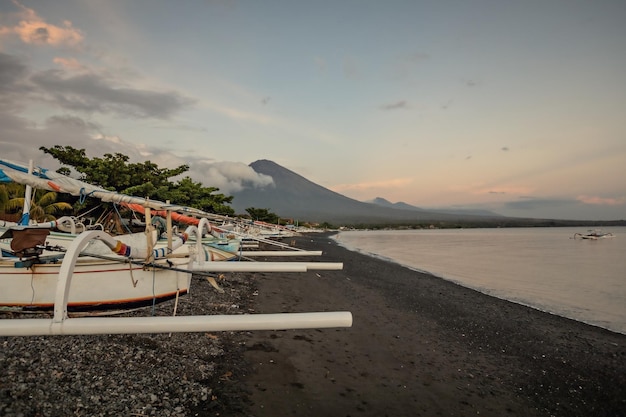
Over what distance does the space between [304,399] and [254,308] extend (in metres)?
5.55

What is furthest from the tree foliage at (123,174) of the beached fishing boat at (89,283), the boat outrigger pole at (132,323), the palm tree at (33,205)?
the boat outrigger pole at (132,323)

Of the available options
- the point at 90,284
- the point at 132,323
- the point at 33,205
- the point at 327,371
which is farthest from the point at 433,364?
the point at 33,205

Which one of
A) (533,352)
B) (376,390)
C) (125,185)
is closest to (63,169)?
(125,185)

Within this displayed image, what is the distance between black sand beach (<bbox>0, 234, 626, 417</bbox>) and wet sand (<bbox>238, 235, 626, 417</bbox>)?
0.10 ft

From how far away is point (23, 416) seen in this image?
167 inches

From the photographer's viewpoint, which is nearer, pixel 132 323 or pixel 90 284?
pixel 132 323

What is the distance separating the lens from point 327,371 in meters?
6.70

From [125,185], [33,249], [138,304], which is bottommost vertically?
[138,304]

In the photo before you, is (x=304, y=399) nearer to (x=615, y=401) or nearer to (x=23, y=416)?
(x=23, y=416)

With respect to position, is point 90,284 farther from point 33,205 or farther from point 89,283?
point 33,205

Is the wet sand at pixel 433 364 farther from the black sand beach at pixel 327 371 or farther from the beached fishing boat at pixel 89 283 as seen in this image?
the beached fishing boat at pixel 89 283

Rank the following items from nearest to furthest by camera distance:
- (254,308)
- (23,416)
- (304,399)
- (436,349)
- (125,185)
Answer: (23,416) < (304,399) < (436,349) < (254,308) < (125,185)

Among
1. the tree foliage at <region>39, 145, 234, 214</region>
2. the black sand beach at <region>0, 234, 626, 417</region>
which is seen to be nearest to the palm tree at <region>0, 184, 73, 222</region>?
the tree foliage at <region>39, 145, 234, 214</region>

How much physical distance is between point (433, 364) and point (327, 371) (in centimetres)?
251
